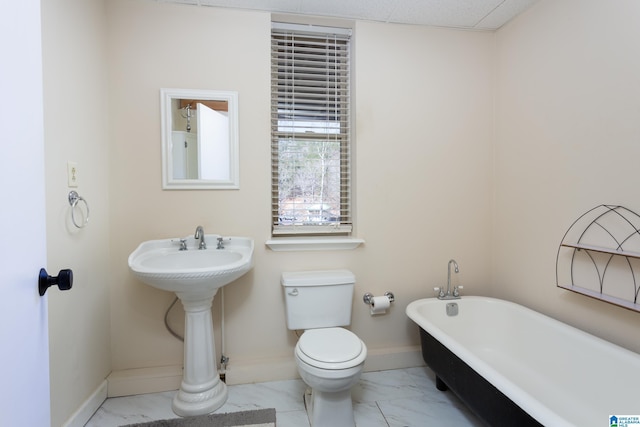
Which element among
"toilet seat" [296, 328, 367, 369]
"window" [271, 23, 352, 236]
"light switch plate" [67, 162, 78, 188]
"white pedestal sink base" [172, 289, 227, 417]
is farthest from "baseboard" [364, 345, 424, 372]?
"light switch plate" [67, 162, 78, 188]

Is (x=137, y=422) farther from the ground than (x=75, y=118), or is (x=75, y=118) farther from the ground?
(x=75, y=118)

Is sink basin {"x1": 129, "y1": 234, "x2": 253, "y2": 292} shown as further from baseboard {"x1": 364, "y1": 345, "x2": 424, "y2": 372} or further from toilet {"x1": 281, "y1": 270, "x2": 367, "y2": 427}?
baseboard {"x1": 364, "y1": 345, "x2": 424, "y2": 372}

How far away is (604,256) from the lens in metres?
1.46

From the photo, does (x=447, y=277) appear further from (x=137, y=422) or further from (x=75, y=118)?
(x=75, y=118)

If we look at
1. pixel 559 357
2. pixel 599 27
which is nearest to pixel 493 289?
pixel 559 357

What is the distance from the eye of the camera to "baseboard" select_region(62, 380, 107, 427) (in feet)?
4.70

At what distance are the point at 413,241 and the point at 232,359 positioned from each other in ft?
4.71

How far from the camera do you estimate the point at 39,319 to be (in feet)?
2.43

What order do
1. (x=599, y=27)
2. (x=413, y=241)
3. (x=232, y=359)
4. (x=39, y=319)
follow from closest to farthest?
(x=39, y=319) → (x=599, y=27) → (x=232, y=359) → (x=413, y=241)

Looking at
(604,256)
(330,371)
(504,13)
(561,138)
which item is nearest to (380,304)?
(330,371)

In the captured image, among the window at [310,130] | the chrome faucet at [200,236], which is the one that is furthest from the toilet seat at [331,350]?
the chrome faucet at [200,236]

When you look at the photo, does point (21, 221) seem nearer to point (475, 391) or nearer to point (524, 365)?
point (475, 391)

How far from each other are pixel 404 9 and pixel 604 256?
1.77 metres

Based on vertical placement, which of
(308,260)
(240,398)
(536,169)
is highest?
(536,169)
